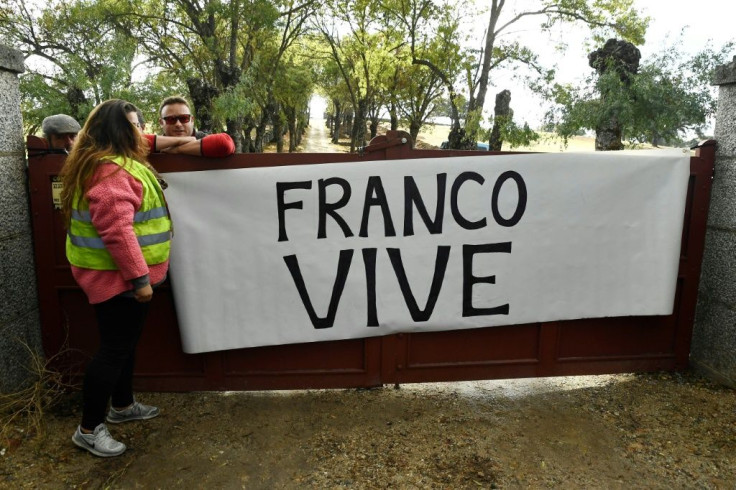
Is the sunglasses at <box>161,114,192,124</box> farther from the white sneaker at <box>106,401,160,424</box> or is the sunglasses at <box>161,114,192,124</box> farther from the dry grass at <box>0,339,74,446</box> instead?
the white sneaker at <box>106,401,160,424</box>

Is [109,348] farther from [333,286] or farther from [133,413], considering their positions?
[333,286]

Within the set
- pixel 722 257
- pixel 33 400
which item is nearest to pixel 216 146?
pixel 33 400

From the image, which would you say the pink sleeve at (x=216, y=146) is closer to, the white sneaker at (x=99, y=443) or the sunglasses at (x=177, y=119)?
the sunglasses at (x=177, y=119)

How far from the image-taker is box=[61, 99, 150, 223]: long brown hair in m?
2.42

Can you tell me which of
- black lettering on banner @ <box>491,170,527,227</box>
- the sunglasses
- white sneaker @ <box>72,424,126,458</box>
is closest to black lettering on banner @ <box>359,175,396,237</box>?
black lettering on banner @ <box>491,170,527,227</box>

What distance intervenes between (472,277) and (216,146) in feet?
5.98

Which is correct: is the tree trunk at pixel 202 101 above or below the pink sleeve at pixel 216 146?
above

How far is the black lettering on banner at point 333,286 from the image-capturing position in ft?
10.5

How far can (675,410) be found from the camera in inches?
129

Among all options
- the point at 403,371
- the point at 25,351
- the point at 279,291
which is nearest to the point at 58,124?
the point at 25,351

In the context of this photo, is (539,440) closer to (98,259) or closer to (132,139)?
(98,259)

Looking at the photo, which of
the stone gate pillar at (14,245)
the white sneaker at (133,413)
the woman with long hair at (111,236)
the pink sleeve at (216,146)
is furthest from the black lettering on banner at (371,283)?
the stone gate pillar at (14,245)

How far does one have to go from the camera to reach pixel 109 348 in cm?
263

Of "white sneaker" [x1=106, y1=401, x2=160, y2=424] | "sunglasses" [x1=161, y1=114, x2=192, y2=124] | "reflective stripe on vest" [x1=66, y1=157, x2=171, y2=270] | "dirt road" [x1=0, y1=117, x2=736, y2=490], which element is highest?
"sunglasses" [x1=161, y1=114, x2=192, y2=124]
